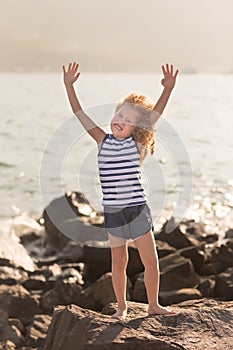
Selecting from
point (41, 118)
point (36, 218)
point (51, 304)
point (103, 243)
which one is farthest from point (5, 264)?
point (41, 118)

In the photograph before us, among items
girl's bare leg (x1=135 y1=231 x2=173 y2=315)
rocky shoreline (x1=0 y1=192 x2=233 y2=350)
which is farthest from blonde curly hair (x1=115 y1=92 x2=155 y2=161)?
rocky shoreline (x1=0 y1=192 x2=233 y2=350)

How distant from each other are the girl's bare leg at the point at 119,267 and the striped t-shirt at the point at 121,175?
0.33m

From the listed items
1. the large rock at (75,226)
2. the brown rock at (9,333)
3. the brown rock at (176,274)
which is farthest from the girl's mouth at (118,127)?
the large rock at (75,226)

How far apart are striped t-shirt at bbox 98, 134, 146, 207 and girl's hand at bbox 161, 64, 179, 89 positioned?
0.51 meters

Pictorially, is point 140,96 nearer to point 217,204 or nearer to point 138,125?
point 138,125

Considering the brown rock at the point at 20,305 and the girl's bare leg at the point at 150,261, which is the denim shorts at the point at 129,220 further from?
the brown rock at the point at 20,305

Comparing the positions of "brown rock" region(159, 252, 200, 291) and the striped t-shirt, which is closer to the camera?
the striped t-shirt

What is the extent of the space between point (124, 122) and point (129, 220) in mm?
697

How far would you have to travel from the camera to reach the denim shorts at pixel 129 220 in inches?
204

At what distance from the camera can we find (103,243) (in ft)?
42.8

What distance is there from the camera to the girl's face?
5242 millimetres

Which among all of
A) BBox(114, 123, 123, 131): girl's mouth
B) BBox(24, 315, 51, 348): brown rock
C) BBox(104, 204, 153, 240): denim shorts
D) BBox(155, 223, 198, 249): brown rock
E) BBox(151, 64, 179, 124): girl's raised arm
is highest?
BBox(151, 64, 179, 124): girl's raised arm

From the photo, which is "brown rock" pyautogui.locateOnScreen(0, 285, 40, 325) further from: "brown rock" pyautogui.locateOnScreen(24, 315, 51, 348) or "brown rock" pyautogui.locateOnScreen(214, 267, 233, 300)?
"brown rock" pyautogui.locateOnScreen(214, 267, 233, 300)

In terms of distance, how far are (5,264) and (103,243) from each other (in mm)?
1973
